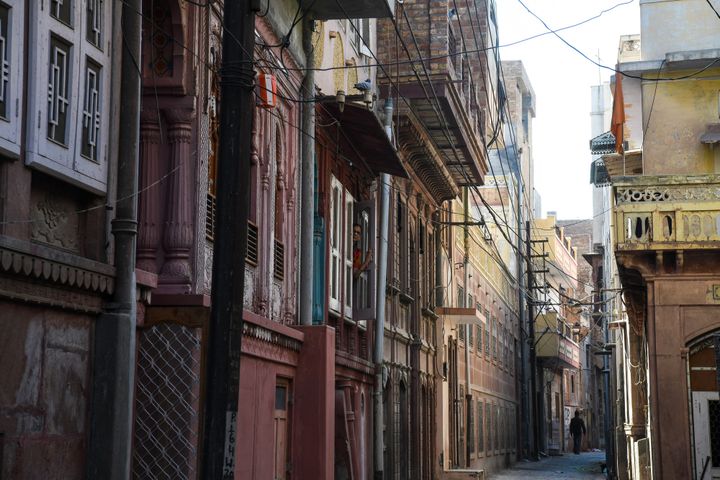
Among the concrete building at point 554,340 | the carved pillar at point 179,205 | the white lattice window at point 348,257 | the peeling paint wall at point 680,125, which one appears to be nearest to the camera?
the carved pillar at point 179,205

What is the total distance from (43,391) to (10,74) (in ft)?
7.02

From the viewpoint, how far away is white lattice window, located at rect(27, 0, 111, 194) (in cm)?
802

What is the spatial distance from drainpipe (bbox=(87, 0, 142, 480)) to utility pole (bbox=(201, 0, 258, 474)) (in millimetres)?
1311

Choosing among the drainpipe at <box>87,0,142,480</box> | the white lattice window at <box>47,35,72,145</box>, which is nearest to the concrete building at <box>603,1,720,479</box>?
the drainpipe at <box>87,0,142,480</box>

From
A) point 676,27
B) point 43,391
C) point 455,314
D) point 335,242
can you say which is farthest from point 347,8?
point 455,314

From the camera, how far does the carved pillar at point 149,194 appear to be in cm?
1061

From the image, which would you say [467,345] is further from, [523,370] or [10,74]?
[10,74]

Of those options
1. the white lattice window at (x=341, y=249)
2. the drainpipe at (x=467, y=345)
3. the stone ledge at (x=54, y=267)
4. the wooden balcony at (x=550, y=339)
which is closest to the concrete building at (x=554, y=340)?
the wooden balcony at (x=550, y=339)

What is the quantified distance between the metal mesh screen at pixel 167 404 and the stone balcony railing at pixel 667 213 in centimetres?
1406

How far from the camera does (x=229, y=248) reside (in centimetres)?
775

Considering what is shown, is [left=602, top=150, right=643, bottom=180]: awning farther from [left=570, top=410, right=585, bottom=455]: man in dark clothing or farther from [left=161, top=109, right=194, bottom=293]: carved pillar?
[left=570, top=410, right=585, bottom=455]: man in dark clothing

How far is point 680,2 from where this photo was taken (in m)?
Answer: 25.8

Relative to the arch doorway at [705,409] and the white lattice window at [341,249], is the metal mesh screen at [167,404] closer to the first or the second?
the white lattice window at [341,249]

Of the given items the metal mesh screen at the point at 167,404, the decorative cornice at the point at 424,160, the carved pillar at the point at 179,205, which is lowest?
the metal mesh screen at the point at 167,404
